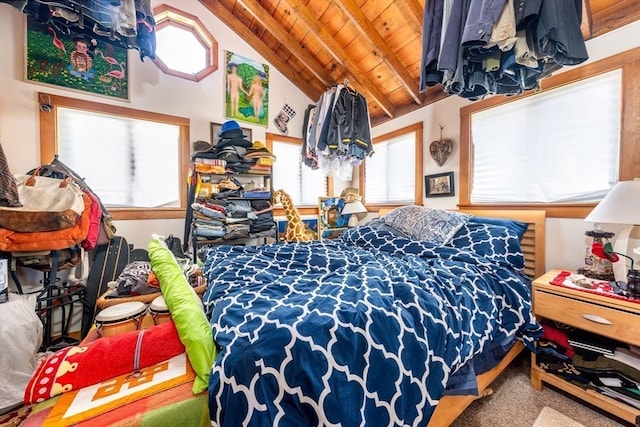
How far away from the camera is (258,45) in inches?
122

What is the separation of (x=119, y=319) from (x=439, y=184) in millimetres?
2767

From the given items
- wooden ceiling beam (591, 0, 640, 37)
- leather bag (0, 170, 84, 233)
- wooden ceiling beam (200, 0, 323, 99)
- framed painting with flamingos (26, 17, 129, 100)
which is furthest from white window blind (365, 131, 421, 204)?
leather bag (0, 170, 84, 233)

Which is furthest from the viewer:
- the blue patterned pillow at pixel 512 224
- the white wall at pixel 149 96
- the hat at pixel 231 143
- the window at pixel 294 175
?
the window at pixel 294 175

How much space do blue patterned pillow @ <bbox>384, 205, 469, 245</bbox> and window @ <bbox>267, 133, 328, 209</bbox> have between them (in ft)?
5.26

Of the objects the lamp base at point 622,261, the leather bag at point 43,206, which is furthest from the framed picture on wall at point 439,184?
the leather bag at point 43,206

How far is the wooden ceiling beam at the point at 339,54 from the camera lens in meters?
2.38

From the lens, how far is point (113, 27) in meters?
1.59

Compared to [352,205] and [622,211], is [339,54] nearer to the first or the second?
[352,205]

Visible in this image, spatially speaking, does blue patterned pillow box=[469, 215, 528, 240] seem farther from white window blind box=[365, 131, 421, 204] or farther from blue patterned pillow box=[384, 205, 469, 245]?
white window blind box=[365, 131, 421, 204]

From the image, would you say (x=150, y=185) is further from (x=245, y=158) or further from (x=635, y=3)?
(x=635, y=3)

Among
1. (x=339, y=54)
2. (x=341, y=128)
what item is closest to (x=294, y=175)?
(x=341, y=128)

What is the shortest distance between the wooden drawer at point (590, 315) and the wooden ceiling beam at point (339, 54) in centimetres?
250

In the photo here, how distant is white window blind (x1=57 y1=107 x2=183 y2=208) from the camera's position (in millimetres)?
2234

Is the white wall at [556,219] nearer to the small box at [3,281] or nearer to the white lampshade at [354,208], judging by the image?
the white lampshade at [354,208]
